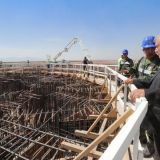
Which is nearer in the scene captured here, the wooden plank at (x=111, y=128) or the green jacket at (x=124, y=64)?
the wooden plank at (x=111, y=128)

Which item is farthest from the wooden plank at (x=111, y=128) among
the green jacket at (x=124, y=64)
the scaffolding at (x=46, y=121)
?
the green jacket at (x=124, y=64)

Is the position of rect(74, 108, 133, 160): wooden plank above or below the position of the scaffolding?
above

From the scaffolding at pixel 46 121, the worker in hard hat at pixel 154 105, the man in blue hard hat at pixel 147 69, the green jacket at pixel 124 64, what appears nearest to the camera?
the worker in hard hat at pixel 154 105

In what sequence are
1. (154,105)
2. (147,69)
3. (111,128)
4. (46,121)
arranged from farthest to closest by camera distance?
1. (46,121)
2. (147,69)
3. (111,128)
4. (154,105)

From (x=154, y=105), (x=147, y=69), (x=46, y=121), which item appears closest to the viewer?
(x=154, y=105)

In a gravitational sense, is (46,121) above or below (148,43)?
below

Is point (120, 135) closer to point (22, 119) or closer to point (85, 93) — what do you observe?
point (22, 119)

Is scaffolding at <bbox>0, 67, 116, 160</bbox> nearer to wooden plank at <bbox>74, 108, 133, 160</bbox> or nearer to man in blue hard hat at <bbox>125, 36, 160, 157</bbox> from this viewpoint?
man in blue hard hat at <bbox>125, 36, 160, 157</bbox>

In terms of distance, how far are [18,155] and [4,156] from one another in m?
1.07

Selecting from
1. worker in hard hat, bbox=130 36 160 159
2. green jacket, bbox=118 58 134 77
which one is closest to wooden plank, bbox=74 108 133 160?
worker in hard hat, bbox=130 36 160 159

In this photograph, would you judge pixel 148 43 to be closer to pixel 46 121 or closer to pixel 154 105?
pixel 154 105

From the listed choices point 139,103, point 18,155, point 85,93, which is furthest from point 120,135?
point 85,93

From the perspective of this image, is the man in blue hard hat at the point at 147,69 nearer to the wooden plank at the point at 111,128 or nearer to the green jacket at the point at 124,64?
the wooden plank at the point at 111,128

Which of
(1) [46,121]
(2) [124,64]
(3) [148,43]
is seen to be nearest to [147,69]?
(3) [148,43]
